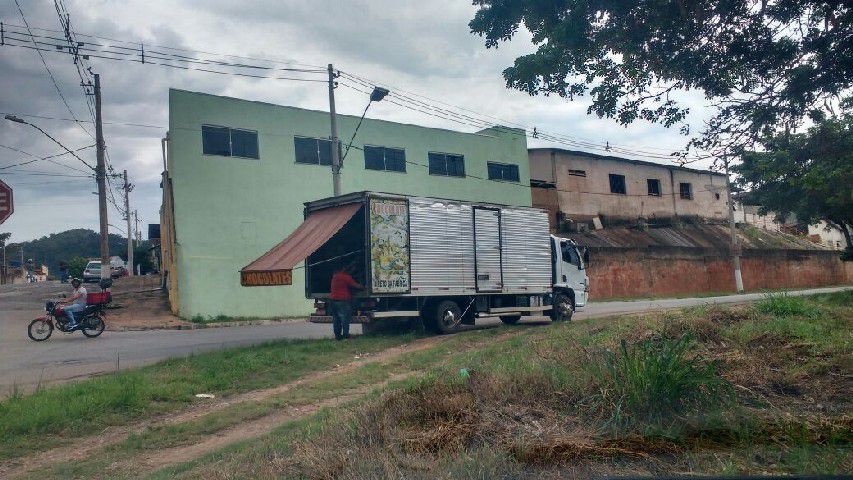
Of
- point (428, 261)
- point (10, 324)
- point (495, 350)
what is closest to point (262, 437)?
point (495, 350)

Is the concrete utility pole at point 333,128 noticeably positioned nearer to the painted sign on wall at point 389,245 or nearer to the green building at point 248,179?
the green building at point 248,179

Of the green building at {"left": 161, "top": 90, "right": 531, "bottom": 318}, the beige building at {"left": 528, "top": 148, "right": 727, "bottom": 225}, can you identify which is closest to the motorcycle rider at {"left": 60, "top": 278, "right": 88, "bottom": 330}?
the green building at {"left": 161, "top": 90, "right": 531, "bottom": 318}

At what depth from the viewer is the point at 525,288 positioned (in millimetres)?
17406

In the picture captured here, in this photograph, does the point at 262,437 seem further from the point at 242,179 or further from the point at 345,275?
the point at 242,179

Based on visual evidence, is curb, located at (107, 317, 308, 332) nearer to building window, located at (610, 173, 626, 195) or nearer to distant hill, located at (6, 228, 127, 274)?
building window, located at (610, 173, 626, 195)

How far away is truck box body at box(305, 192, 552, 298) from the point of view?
1465cm

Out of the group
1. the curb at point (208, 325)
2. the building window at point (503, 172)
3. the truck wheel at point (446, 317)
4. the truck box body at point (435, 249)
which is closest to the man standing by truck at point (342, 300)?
the truck box body at point (435, 249)

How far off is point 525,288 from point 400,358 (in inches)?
231

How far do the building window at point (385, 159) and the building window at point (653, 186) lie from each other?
20222 millimetres

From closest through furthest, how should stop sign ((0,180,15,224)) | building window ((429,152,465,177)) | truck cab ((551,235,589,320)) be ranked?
stop sign ((0,180,15,224)), truck cab ((551,235,589,320)), building window ((429,152,465,177))

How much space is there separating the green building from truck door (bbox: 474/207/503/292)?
10.5m

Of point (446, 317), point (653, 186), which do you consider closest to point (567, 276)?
point (446, 317)

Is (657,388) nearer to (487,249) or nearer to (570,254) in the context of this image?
(487,249)

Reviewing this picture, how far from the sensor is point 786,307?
1082cm
